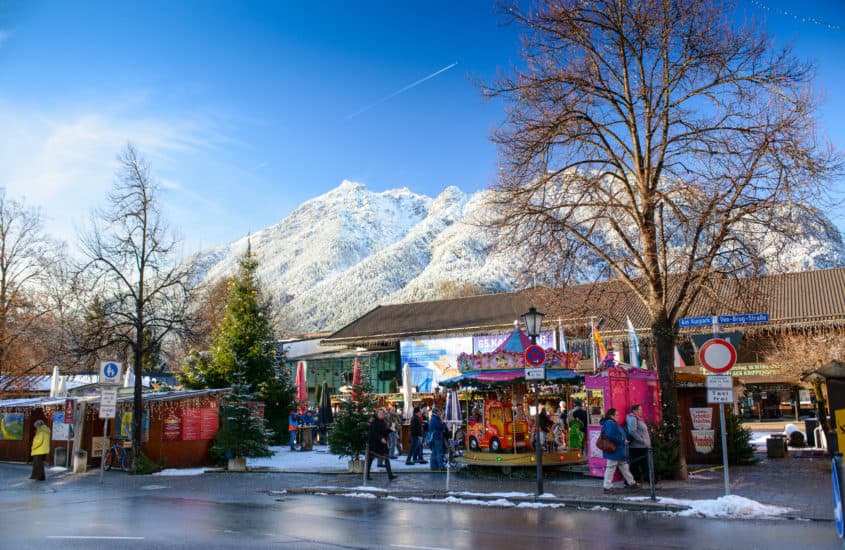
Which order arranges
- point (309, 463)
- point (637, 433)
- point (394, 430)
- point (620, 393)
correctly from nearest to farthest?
point (637, 433)
point (620, 393)
point (309, 463)
point (394, 430)

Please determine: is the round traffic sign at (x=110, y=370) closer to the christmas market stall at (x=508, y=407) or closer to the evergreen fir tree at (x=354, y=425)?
the evergreen fir tree at (x=354, y=425)

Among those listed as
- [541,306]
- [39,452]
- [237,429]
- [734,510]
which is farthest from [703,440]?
[39,452]

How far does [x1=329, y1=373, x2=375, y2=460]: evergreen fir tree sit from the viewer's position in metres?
21.3

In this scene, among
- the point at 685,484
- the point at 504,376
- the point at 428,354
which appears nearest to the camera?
the point at 685,484

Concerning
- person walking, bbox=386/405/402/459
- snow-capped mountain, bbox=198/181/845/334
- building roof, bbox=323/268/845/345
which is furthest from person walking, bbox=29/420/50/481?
snow-capped mountain, bbox=198/181/845/334

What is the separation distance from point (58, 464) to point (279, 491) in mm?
13057

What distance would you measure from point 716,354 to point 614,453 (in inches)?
130

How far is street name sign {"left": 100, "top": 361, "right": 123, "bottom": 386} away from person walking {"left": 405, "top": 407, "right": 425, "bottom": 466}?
9.10 metres

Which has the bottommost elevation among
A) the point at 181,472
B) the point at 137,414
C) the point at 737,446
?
the point at 181,472

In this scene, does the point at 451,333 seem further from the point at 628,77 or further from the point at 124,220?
the point at 628,77

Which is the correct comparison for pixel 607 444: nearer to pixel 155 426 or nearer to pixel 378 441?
pixel 378 441

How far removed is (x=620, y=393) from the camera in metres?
17.5

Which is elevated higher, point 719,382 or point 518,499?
point 719,382

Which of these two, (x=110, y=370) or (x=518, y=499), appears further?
(x=110, y=370)
